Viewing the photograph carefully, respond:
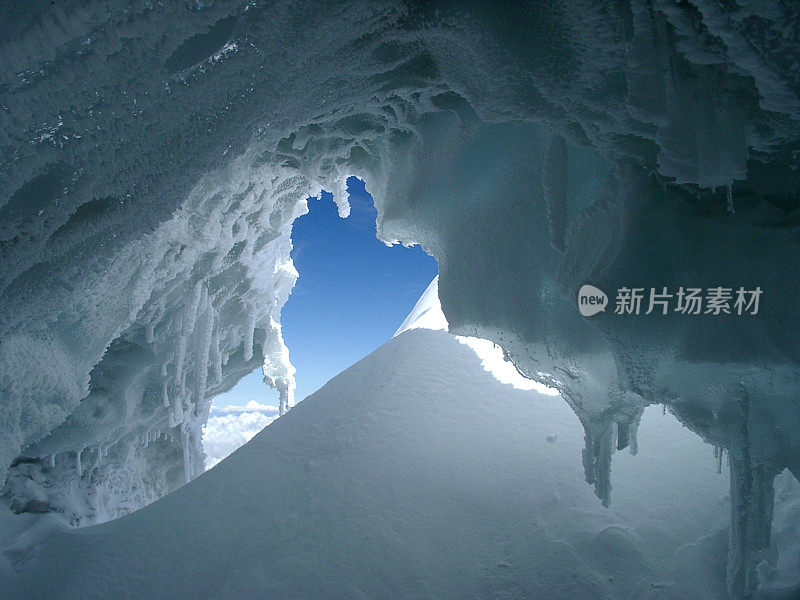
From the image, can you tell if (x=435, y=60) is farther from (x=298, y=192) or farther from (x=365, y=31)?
(x=298, y=192)

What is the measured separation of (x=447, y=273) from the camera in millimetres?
3516

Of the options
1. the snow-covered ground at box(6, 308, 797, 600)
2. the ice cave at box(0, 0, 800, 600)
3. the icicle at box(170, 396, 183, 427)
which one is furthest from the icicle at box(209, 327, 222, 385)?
the snow-covered ground at box(6, 308, 797, 600)

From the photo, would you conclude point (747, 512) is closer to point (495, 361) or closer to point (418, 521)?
point (418, 521)

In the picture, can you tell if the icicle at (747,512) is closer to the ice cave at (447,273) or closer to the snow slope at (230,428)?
the ice cave at (447,273)

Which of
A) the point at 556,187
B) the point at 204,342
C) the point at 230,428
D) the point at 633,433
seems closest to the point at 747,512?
the point at 633,433

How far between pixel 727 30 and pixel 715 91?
1.22 ft

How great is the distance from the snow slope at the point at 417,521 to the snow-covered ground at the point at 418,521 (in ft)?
0.04

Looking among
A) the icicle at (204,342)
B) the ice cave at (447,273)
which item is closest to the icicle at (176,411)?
the icicle at (204,342)

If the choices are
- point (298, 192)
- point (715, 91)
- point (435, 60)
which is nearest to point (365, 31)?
point (435, 60)

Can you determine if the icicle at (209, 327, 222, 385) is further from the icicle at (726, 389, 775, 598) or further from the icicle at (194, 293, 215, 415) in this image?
the icicle at (726, 389, 775, 598)

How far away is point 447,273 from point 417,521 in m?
1.97

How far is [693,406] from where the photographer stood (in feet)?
8.48

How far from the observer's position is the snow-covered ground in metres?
2.73

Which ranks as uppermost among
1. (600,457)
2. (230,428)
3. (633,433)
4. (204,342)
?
(204,342)
